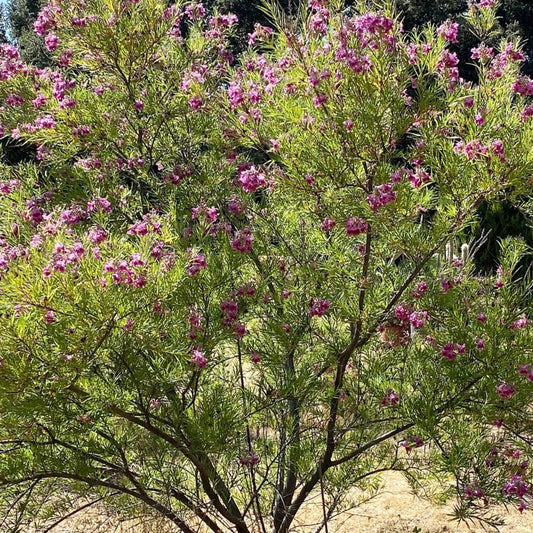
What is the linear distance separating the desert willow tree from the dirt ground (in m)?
0.71

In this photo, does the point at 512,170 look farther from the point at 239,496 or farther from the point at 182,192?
the point at 239,496

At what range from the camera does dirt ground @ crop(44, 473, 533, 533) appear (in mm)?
4082

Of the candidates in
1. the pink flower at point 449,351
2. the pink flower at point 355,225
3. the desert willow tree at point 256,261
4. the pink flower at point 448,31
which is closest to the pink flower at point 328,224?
the desert willow tree at point 256,261

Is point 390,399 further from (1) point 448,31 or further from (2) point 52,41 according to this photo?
(2) point 52,41

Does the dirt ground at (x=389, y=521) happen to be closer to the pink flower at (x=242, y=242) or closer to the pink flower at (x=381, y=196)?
the pink flower at (x=242, y=242)

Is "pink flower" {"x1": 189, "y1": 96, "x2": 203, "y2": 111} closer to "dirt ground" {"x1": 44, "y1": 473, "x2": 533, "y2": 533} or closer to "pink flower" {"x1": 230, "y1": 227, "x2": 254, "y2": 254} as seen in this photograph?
"pink flower" {"x1": 230, "y1": 227, "x2": 254, "y2": 254}

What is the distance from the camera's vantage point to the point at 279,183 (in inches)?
103

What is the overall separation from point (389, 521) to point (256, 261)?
2.21 meters

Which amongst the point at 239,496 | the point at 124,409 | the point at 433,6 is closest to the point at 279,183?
the point at 124,409

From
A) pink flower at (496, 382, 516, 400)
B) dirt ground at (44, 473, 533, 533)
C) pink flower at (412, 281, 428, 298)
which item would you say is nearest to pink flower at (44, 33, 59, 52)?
pink flower at (412, 281, 428, 298)

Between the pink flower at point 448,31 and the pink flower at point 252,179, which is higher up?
the pink flower at point 448,31

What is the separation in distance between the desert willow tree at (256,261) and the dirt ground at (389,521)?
0.71 m

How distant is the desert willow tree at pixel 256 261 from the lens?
2.25 m

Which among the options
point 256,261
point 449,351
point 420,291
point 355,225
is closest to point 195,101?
point 256,261
